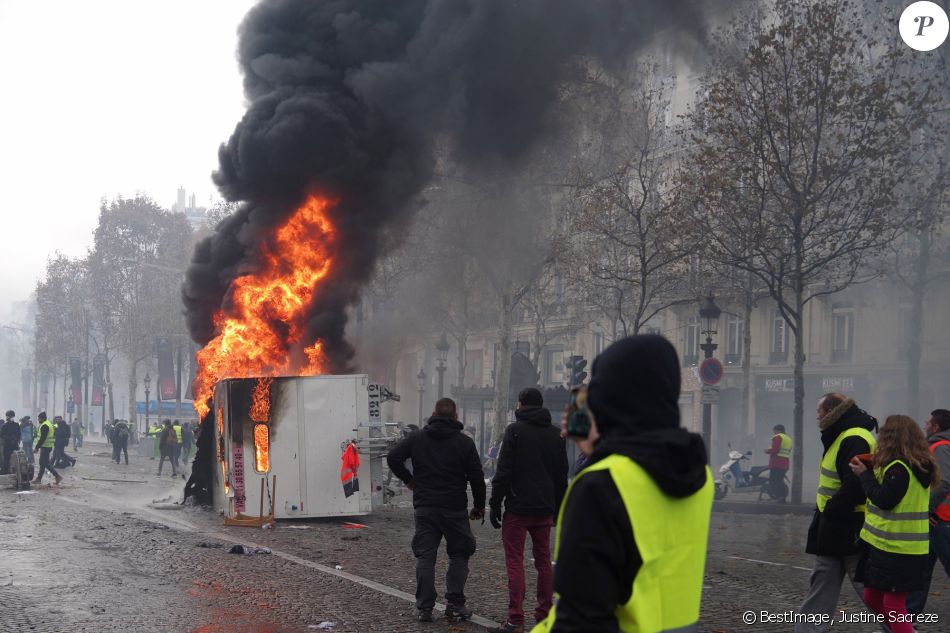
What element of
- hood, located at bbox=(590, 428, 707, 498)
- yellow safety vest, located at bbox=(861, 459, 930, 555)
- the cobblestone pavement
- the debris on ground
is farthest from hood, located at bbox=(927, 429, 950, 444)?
the debris on ground

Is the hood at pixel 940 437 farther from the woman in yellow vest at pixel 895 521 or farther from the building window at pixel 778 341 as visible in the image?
the building window at pixel 778 341

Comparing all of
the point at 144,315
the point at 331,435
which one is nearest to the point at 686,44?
the point at 331,435

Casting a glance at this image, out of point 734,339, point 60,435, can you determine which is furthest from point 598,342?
point 60,435

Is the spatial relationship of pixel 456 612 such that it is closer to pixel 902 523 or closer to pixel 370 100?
pixel 902 523

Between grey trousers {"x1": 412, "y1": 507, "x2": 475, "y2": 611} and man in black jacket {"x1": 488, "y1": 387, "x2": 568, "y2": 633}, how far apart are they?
0.46 m

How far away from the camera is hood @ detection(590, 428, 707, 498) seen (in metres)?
2.55

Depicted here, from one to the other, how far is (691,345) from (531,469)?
1561 inches

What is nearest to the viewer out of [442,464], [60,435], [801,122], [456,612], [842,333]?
[456,612]

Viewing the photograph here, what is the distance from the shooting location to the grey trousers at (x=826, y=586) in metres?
6.22

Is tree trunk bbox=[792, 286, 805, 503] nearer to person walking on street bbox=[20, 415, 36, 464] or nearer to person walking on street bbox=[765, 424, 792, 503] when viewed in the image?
person walking on street bbox=[765, 424, 792, 503]

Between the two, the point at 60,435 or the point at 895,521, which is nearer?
the point at 895,521

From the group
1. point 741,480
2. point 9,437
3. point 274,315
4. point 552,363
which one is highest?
point 274,315

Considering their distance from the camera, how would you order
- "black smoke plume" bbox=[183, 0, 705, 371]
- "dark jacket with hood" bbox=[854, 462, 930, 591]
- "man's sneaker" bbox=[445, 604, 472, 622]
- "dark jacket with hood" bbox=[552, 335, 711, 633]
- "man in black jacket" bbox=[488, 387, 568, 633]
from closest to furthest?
"dark jacket with hood" bbox=[552, 335, 711, 633] < "dark jacket with hood" bbox=[854, 462, 930, 591] < "man in black jacket" bbox=[488, 387, 568, 633] < "man's sneaker" bbox=[445, 604, 472, 622] < "black smoke plume" bbox=[183, 0, 705, 371]

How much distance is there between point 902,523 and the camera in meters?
6.05
